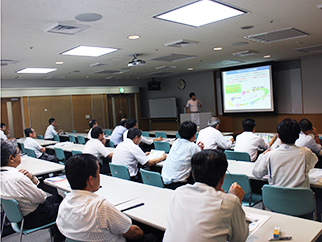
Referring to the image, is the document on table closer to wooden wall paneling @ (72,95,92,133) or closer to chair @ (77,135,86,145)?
chair @ (77,135,86,145)

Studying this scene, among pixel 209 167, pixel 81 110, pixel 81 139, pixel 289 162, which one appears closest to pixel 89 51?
pixel 81 139

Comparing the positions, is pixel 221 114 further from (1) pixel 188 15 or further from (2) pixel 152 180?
(2) pixel 152 180

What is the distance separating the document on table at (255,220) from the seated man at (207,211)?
1.13 ft

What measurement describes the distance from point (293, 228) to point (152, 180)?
1867mm

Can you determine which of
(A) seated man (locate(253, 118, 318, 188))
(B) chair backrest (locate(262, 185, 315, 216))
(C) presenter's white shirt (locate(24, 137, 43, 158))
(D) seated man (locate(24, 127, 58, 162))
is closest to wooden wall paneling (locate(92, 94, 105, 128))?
(D) seated man (locate(24, 127, 58, 162))

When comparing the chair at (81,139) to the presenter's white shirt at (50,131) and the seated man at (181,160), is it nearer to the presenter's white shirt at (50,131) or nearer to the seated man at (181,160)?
the presenter's white shirt at (50,131)

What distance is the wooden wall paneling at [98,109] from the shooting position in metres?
13.9

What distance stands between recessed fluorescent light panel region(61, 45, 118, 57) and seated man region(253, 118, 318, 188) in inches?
178

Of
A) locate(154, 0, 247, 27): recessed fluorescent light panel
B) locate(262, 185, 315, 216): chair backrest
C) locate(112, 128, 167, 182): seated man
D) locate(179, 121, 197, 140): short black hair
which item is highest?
locate(154, 0, 247, 27): recessed fluorescent light panel

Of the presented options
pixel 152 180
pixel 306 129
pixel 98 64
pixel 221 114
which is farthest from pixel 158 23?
pixel 221 114

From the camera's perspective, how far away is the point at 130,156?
168 inches

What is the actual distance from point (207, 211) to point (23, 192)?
6.96 ft

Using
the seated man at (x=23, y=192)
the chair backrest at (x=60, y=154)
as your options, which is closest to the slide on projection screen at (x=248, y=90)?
the chair backrest at (x=60, y=154)

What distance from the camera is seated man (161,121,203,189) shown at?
344 cm
